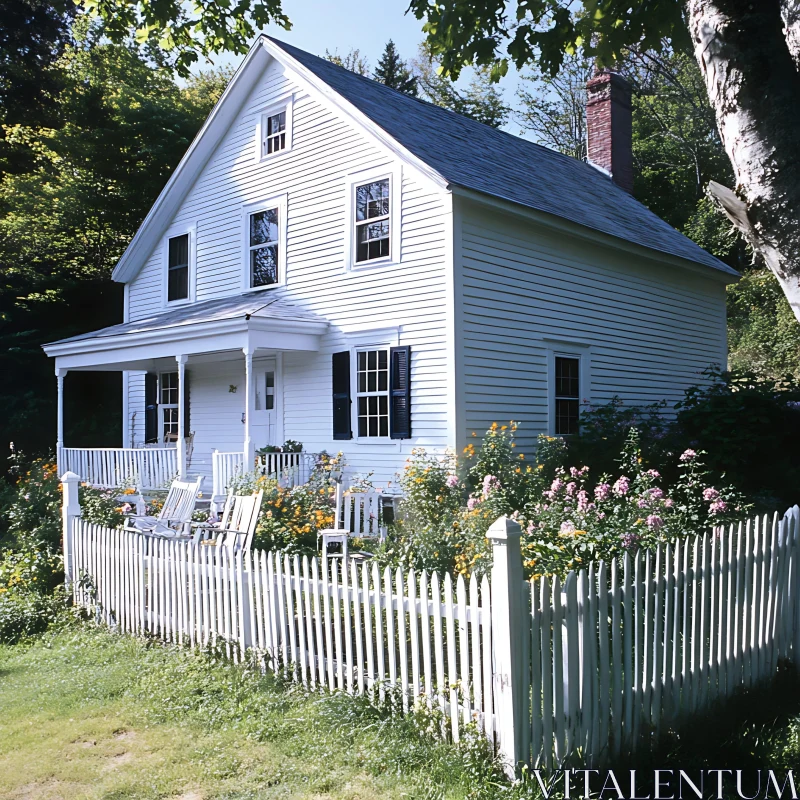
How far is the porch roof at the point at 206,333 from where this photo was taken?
12.6 metres

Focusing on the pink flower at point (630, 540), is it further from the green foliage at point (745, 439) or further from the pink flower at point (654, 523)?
the green foliage at point (745, 439)

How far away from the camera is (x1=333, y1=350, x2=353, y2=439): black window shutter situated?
13180 mm

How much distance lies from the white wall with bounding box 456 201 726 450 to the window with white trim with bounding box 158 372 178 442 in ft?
26.6

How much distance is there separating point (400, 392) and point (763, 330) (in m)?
19.5

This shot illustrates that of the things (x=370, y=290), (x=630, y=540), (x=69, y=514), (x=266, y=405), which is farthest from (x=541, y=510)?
(x=266, y=405)

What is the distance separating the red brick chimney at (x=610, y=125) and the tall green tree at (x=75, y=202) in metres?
12.4

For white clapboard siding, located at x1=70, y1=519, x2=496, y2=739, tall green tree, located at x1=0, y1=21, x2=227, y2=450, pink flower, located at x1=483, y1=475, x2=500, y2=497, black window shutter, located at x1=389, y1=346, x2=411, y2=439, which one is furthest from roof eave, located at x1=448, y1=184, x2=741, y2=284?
tall green tree, located at x1=0, y1=21, x2=227, y2=450

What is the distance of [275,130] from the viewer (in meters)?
15.2

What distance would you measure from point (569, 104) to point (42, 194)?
2667 cm

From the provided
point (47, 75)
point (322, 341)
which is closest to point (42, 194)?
point (47, 75)

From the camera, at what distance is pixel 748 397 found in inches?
454

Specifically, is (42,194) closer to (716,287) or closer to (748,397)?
(716,287)

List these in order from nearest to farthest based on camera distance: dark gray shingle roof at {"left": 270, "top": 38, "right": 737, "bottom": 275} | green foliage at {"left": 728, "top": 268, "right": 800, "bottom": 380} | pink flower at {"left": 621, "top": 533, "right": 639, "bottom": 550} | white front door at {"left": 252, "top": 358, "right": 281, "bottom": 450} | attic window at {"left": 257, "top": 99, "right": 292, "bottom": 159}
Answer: pink flower at {"left": 621, "top": 533, "right": 639, "bottom": 550} → dark gray shingle roof at {"left": 270, "top": 38, "right": 737, "bottom": 275} → white front door at {"left": 252, "top": 358, "right": 281, "bottom": 450} → attic window at {"left": 257, "top": 99, "right": 292, "bottom": 159} → green foliage at {"left": 728, "top": 268, "right": 800, "bottom": 380}

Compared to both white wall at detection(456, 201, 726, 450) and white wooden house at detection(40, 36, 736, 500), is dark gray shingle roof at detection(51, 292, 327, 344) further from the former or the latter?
white wall at detection(456, 201, 726, 450)
